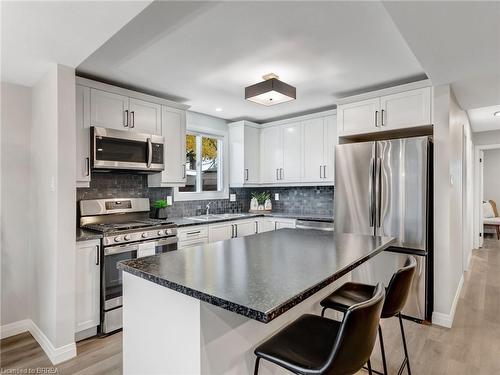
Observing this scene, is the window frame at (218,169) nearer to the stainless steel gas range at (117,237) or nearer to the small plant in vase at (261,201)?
the small plant in vase at (261,201)

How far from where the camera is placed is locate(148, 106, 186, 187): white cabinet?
3584 millimetres

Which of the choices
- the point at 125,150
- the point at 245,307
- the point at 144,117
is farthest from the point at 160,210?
the point at 245,307

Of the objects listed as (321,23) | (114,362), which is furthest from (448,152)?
(114,362)

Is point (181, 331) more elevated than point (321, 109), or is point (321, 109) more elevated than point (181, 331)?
point (321, 109)

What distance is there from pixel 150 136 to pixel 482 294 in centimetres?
445

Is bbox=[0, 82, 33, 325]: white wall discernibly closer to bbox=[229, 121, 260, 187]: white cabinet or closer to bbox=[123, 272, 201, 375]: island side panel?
bbox=[123, 272, 201, 375]: island side panel

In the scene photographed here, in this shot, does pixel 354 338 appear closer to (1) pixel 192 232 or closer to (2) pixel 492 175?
(1) pixel 192 232

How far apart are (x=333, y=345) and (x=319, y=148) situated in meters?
3.34

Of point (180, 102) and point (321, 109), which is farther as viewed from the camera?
point (321, 109)

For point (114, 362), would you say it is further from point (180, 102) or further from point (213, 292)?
point (180, 102)

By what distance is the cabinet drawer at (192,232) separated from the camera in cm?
Result: 340

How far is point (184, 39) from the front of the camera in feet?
7.43

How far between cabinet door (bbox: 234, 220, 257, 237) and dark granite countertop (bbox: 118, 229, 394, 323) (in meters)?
2.02

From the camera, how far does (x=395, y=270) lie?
9.91 feet
